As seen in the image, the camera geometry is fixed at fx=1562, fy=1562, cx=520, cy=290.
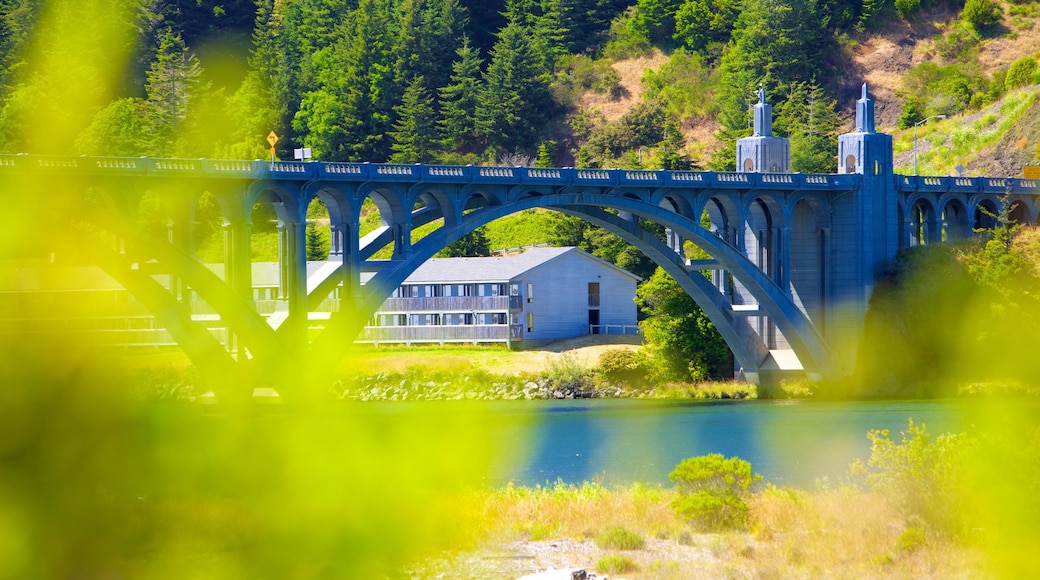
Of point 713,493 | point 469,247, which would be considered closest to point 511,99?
point 469,247

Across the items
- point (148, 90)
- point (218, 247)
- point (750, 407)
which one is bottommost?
point (750, 407)

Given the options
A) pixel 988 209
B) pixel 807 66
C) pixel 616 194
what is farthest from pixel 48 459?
pixel 807 66

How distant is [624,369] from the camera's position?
87.8 m

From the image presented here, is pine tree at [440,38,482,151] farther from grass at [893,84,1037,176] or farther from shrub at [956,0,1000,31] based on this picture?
shrub at [956,0,1000,31]

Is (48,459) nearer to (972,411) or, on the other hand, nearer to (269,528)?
(269,528)

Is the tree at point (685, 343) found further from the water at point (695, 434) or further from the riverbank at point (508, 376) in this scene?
the water at point (695, 434)

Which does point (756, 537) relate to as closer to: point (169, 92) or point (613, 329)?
point (613, 329)

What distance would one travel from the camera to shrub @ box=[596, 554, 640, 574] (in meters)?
27.6

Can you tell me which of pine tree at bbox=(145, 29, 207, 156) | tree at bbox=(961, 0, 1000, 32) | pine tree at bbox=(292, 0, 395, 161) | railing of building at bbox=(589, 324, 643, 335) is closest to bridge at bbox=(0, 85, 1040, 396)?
railing of building at bbox=(589, 324, 643, 335)

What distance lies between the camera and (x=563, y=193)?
234 ft

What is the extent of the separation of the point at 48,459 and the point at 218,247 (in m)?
57.4

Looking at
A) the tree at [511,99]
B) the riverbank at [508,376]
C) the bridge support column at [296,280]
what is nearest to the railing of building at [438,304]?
the riverbank at [508,376]

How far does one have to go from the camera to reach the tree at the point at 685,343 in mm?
86500

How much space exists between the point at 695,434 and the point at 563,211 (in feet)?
54.0
